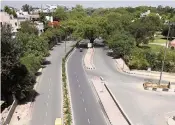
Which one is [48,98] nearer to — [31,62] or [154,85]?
[31,62]

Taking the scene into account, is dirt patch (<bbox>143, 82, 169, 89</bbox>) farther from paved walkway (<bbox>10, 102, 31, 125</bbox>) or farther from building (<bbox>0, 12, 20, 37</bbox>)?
building (<bbox>0, 12, 20, 37</bbox>)

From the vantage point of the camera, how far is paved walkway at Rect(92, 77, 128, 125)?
3472 cm

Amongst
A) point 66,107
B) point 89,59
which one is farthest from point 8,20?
point 66,107

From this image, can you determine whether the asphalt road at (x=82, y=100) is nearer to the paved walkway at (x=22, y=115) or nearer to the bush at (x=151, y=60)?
the paved walkway at (x=22, y=115)

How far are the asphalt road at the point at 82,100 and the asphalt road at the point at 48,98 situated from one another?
257 centimetres

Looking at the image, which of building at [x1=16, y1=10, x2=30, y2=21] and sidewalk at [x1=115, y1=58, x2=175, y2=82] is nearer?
sidewalk at [x1=115, y1=58, x2=175, y2=82]

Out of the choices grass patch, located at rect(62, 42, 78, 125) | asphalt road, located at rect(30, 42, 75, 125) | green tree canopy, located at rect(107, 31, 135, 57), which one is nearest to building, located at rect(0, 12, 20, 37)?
asphalt road, located at rect(30, 42, 75, 125)

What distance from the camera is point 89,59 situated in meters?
67.8

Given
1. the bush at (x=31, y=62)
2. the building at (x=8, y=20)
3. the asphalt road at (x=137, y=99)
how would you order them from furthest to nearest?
the building at (x=8, y=20)
the bush at (x=31, y=62)
the asphalt road at (x=137, y=99)

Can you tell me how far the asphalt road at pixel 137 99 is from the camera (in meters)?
36.2

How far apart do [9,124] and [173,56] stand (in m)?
39.2

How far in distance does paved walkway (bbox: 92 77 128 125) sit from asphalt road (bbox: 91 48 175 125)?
1.41 m

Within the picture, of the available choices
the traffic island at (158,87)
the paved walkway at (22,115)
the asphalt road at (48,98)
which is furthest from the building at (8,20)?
the traffic island at (158,87)

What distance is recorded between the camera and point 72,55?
74.7 meters
